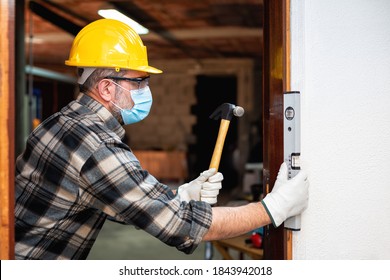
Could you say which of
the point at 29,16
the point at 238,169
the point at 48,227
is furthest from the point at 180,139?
the point at 48,227

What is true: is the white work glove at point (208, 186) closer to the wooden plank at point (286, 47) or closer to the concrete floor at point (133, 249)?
the wooden plank at point (286, 47)

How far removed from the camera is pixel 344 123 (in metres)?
1.39

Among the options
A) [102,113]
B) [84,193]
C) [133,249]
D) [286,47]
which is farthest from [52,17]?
[286,47]

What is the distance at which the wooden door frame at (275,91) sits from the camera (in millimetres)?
1376

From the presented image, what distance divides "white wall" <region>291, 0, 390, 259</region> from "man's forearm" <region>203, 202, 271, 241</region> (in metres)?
0.13

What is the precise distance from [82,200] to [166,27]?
6113mm

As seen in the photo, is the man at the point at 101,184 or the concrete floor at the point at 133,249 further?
the concrete floor at the point at 133,249

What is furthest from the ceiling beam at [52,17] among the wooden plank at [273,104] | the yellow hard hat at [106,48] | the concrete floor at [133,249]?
the wooden plank at [273,104]

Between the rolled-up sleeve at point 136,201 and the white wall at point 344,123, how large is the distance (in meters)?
0.35

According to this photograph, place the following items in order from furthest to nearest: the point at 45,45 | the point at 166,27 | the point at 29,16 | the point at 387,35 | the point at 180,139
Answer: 1. the point at 180,139
2. the point at 45,45
3. the point at 166,27
4. the point at 29,16
5. the point at 387,35

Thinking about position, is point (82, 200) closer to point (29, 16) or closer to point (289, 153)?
point (289, 153)

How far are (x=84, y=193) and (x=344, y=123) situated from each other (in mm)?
857

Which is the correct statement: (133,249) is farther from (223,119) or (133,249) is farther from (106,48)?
(106,48)
